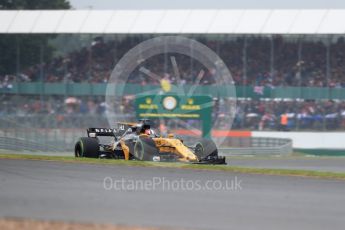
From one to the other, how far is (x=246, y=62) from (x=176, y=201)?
3017 centimetres

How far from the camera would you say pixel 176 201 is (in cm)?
1242

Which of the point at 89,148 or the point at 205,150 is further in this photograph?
the point at 89,148

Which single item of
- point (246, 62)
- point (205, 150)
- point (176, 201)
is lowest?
point (176, 201)

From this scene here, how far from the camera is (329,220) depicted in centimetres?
1090

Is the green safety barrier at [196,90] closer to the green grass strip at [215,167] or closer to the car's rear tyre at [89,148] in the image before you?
the car's rear tyre at [89,148]

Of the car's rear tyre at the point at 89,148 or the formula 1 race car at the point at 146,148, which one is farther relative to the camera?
the car's rear tyre at the point at 89,148

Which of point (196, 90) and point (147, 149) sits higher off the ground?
point (196, 90)

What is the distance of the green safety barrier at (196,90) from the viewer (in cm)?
3978

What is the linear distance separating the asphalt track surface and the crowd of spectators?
24.6m

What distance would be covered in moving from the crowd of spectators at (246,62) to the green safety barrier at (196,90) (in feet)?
1.47

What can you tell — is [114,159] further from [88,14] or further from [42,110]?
[88,14]

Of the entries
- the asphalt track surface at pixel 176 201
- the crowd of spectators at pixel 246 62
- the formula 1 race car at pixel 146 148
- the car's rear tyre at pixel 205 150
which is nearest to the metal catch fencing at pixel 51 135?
the crowd of spectators at pixel 246 62

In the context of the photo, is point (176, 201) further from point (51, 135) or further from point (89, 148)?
point (51, 135)

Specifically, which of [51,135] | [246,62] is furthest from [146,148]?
[246,62]
